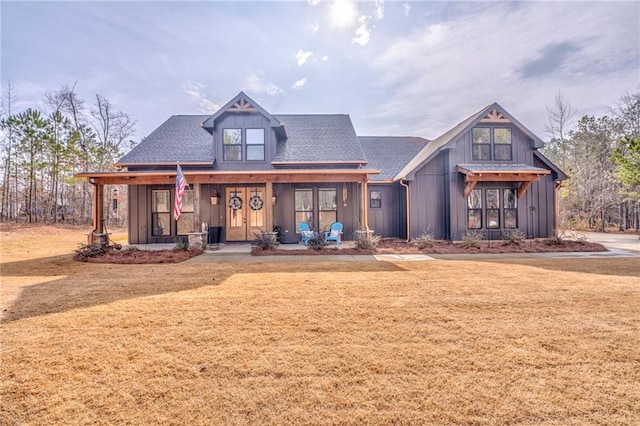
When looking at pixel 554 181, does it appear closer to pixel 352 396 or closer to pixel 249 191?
pixel 249 191

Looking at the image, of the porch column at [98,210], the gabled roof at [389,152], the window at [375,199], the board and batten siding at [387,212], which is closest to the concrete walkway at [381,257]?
the porch column at [98,210]

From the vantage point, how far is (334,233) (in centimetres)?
1130

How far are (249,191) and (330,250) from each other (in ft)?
16.0

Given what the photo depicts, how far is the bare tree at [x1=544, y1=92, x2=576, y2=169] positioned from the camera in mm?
22469

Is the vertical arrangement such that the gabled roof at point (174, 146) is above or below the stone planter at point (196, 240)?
above

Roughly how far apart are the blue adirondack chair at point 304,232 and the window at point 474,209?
269 inches

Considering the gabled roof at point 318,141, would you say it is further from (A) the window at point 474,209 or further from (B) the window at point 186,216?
(A) the window at point 474,209

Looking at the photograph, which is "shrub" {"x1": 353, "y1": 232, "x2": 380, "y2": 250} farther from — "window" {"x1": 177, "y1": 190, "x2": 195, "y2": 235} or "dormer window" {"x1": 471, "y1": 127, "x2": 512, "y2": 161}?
"window" {"x1": 177, "y1": 190, "x2": 195, "y2": 235}

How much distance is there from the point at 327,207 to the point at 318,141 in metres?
3.37

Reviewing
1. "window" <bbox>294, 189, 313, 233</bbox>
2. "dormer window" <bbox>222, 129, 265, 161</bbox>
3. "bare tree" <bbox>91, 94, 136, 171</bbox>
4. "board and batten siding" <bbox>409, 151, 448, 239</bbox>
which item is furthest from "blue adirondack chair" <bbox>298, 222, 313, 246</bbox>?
"bare tree" <bbox>91, 94, 136, 171</bbox>

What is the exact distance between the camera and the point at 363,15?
11.6m

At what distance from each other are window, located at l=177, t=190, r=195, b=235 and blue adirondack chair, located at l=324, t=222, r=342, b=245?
5.95m

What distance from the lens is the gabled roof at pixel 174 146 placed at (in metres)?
12.2

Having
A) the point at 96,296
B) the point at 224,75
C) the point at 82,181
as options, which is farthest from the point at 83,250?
the point at 82,181
